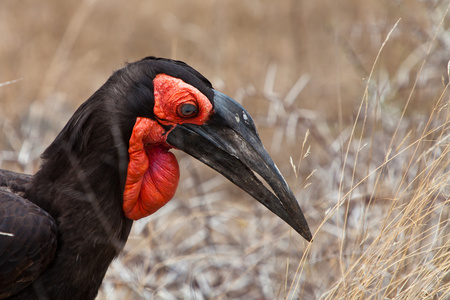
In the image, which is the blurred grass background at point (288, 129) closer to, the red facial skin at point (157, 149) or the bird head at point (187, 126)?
the bird head at point (187, 126)

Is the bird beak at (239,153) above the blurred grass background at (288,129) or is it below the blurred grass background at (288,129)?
above

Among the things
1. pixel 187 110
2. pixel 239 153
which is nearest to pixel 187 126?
pixel 187 110

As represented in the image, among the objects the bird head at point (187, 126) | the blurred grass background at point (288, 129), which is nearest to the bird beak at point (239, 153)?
the bird head at point (187, 126)

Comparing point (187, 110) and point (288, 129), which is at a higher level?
point (187, 110)

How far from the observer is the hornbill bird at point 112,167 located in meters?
2.35

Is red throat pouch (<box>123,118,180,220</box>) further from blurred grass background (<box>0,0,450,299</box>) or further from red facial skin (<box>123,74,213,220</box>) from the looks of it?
blurred grass background (<box>0,0,450,299</box>)

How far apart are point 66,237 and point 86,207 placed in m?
0.13

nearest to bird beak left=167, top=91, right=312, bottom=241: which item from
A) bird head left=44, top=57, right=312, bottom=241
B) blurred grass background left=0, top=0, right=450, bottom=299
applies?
bird head left=44, top=57, right=312, bottom=241

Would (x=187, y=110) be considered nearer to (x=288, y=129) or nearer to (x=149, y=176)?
(x=149, y=176)

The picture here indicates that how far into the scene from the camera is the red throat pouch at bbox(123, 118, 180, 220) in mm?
2408

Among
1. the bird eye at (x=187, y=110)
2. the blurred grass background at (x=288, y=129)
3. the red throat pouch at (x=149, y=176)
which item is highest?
the bird eye at (x=187, y=110)

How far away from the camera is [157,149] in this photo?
2.51m

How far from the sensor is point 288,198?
7.74 feet

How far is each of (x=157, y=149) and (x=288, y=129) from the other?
1.54m
